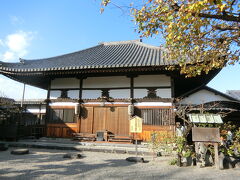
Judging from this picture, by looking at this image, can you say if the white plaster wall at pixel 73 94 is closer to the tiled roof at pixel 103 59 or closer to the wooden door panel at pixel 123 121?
the tiled roof at pixel 103 59

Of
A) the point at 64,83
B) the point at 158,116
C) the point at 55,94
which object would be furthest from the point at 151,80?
the point at 55,94

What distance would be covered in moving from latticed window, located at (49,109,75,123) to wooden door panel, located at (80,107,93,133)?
0.70 m

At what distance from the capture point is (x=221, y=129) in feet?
19.3

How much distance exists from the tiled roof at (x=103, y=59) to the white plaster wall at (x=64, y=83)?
1.05 m

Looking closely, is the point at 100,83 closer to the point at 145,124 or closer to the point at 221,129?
the point at 145,124

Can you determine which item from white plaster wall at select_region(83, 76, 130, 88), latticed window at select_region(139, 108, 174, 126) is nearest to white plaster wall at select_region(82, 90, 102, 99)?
white plaster wall at select_region(83, 76, 130, 88)

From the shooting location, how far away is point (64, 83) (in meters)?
10.5

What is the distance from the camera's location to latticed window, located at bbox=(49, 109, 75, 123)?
984 cm

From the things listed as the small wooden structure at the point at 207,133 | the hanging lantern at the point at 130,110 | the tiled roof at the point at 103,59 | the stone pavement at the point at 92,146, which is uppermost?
the tiled roof at the point at 103,59

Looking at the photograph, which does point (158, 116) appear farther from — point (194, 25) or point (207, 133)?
point (194, 25)

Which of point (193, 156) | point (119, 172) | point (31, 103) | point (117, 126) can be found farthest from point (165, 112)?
point (31, 103)

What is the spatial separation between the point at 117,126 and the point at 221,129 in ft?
17.0

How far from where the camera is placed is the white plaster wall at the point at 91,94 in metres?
9.88

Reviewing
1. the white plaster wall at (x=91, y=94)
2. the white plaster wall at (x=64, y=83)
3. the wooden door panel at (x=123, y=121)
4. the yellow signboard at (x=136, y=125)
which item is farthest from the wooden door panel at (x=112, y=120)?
the white plaster wall at (x=64, y=83)
